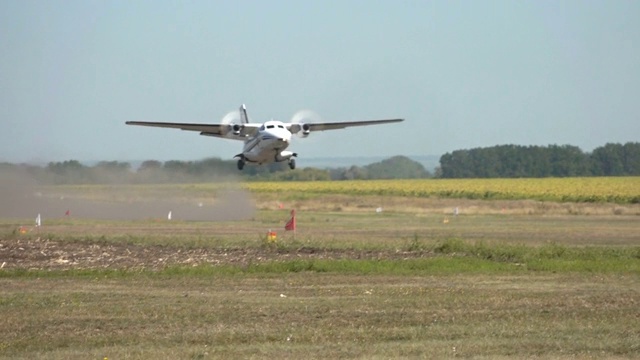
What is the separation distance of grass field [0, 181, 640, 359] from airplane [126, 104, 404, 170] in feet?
33.7

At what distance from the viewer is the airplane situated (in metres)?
53.0

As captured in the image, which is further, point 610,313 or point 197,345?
point 610,313

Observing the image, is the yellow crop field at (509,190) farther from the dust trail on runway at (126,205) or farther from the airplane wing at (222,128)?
the airplane wing at (222,128)

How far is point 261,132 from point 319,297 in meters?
→ 32.9

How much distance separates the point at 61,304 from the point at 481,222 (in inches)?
1458

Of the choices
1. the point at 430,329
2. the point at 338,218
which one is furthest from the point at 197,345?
the point at 338,218

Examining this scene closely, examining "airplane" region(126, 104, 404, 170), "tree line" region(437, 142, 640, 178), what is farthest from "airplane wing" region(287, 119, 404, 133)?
"tree line" region(437, 142, 640, 178)

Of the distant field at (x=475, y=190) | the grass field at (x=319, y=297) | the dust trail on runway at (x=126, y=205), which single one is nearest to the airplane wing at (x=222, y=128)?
the dust trail on runway at (x=126, y=205)

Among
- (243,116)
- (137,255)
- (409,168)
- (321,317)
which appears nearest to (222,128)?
(243,116)

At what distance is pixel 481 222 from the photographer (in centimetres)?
5472

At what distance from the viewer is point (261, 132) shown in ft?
176

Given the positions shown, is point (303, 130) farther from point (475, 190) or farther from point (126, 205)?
point (475, 190)

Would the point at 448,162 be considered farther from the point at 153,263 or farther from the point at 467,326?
the point at 467,326

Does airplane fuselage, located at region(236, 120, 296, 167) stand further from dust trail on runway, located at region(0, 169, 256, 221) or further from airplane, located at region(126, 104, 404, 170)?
dust trail on runway, located at region(0, 169, 256, 221)
